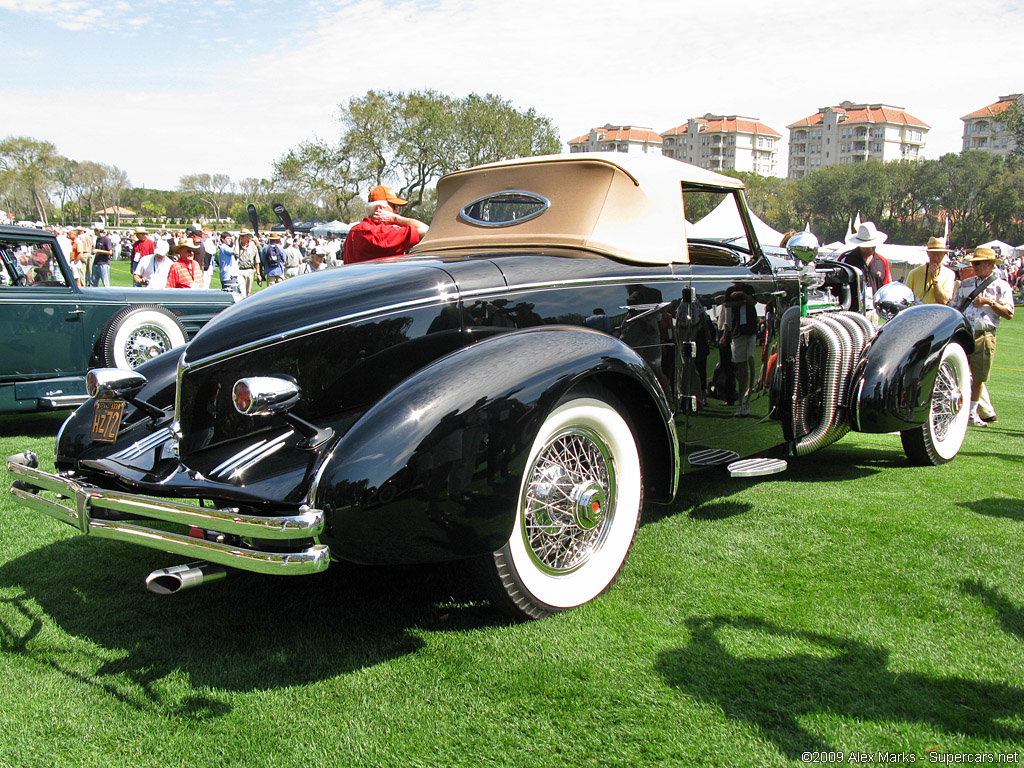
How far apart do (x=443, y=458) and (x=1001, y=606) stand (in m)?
2.39

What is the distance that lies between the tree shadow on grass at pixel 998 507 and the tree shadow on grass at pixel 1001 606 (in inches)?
47.8

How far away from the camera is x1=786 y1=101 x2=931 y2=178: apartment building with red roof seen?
493 ft

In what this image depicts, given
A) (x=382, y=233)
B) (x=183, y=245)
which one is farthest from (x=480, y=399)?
(x=183, y=245)

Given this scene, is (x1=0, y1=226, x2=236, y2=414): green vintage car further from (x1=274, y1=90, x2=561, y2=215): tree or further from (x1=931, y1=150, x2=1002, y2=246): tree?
(x1=931, y1=150, x2=1002, y2=246): tree

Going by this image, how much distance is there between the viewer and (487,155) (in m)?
44.4

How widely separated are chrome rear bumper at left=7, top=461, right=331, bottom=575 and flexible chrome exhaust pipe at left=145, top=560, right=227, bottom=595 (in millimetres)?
57

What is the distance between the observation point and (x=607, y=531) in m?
3.22

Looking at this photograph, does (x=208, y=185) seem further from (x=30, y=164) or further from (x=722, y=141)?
(x=722, y=141)

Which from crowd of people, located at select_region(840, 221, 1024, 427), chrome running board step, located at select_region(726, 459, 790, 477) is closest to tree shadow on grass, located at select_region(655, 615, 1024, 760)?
chrome running board step, located at select_region(726, 459, 790, 477)

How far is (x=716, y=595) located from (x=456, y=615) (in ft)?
3.60

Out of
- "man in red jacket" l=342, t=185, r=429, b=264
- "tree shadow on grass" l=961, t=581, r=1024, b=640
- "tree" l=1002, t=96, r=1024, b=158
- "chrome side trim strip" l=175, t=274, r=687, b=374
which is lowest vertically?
"tree shadow on grass" l=961, t=581, r=1024, b=640

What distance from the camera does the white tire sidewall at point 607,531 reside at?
9.39 feet

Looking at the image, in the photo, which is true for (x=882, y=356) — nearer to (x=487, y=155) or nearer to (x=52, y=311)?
(x=52, y=311)

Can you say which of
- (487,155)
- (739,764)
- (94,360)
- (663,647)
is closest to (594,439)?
(663,647)
